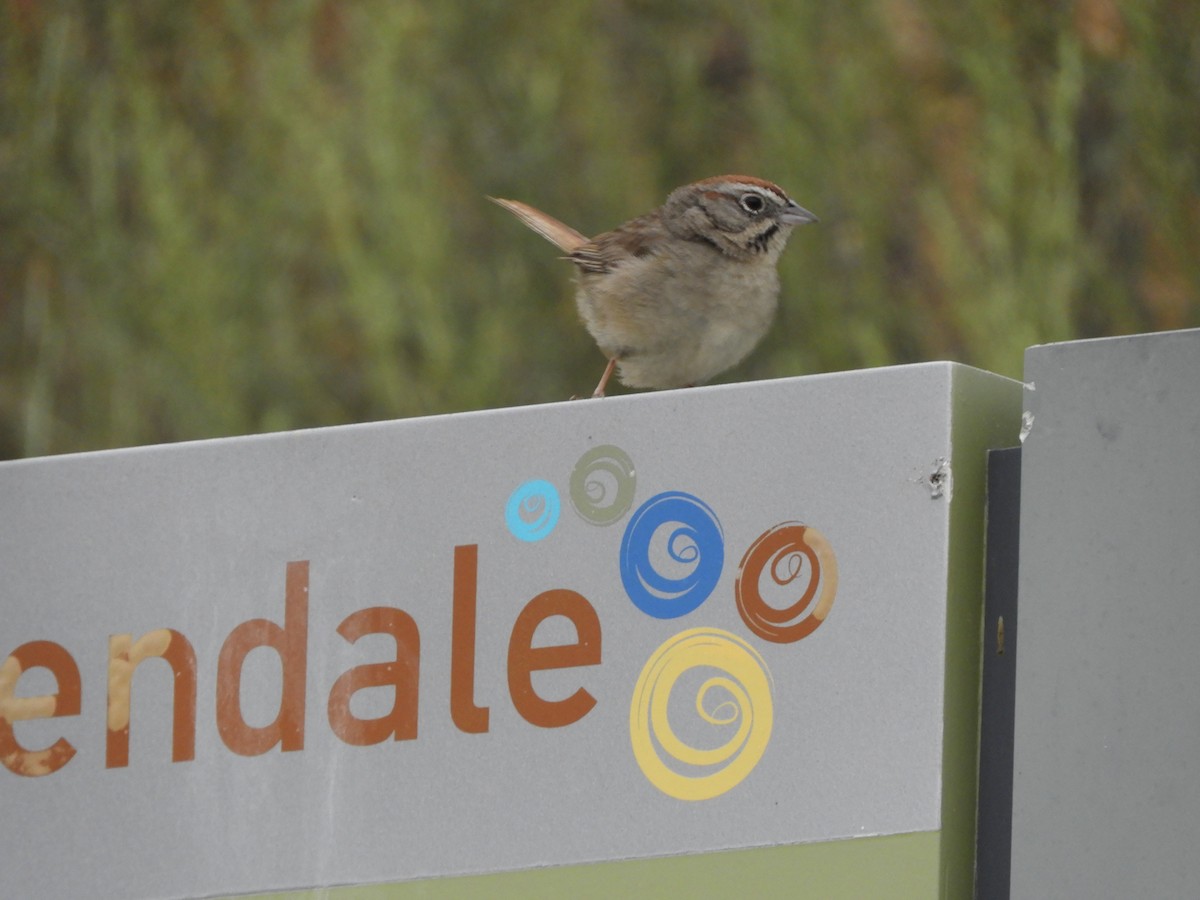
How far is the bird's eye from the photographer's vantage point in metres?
4.66

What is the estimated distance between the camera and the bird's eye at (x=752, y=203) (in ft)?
15.3

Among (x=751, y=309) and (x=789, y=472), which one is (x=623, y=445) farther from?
(x=751, y=309)

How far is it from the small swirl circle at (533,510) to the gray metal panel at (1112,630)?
741 mm

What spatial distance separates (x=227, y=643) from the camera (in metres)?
3.21

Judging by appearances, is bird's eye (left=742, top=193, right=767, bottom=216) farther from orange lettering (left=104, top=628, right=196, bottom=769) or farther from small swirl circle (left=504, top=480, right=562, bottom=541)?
orange lettering (left=104, top=628, right=196, bottom=769)

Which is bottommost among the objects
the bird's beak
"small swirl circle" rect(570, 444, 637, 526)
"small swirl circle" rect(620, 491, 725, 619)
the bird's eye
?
"small swirl circle" rect(620, 491, 725, 619)

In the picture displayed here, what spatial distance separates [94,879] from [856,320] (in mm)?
3417

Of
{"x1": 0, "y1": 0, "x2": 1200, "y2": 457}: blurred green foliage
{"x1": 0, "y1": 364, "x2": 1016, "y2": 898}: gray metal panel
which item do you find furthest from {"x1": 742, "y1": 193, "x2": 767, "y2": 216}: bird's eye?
{"x1": 0, "y1": 364, "x2": 1016, "y2": 898}: gray metal panel

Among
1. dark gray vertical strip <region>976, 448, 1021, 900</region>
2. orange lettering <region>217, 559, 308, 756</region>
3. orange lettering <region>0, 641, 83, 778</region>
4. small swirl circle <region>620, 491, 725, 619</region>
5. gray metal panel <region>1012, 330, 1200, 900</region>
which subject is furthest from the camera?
orange lettering <region>0, 641, 83, 778</region>

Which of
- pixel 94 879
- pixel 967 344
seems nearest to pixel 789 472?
pixel 94 879

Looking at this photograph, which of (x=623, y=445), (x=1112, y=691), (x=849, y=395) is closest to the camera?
(x=1112, y=691)

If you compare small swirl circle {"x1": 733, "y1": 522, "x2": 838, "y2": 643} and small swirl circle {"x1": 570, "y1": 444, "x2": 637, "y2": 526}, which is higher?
small swirl circle {"x1": 570, "y1": 444, "x2": 637, "y2": 526}

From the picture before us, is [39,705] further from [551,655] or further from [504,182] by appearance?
[504,182]

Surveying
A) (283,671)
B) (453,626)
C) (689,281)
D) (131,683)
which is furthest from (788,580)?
(689,281)
